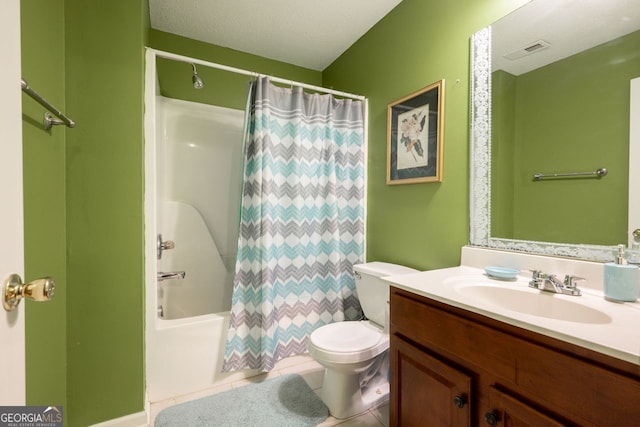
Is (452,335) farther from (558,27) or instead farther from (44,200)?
(44,200)

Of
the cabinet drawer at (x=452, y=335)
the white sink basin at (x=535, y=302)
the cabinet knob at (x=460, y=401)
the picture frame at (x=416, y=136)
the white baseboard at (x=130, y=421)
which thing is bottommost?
the white baseboard at (x=130, y=421)

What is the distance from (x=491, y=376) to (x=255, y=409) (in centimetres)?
127

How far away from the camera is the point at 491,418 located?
2.51 ft

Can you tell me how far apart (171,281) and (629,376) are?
2.37m

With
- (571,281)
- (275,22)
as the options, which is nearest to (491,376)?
(571,281)

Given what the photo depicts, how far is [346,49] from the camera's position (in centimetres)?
235

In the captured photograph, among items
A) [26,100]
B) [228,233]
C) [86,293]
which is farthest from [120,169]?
[228,233]

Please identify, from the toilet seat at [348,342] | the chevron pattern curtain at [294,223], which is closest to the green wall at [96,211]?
the chevron pattern curtain at [294,223]

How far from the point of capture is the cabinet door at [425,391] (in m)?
0.85

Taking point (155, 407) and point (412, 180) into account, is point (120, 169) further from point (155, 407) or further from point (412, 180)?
point (412, 180)

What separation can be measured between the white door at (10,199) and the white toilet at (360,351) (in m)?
1.13

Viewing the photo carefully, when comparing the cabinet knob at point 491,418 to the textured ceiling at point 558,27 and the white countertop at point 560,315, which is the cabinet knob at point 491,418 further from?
the textured ceiling at point 558,27

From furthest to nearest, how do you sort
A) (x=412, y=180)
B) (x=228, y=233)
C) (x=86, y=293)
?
1. (x=228, y=233)
2. (x=412, y=180)
3. (x=86, y=293)

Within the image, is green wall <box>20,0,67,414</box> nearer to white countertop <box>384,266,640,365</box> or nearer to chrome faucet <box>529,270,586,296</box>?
white countertop <box>384,266,640,365</box>
